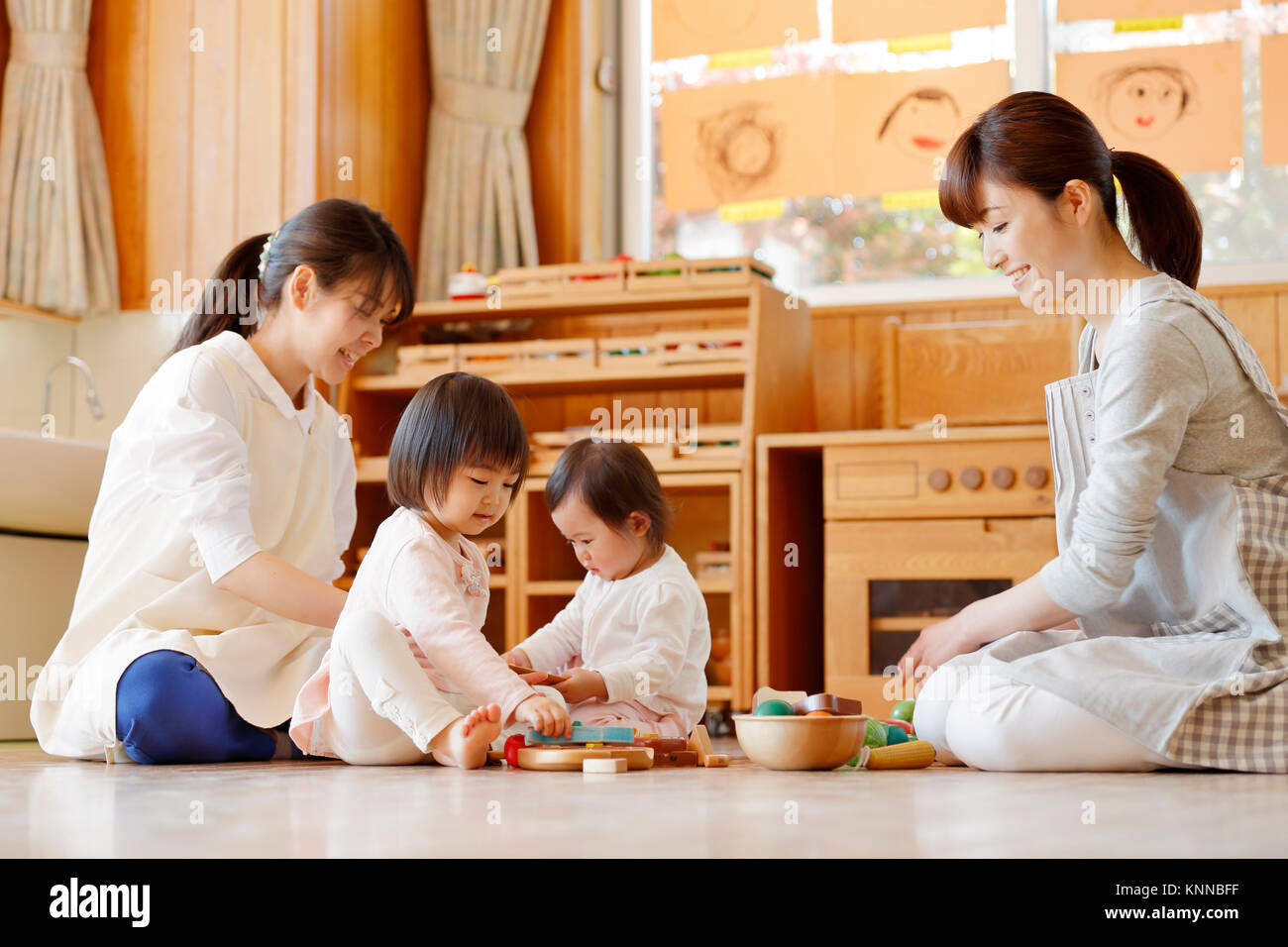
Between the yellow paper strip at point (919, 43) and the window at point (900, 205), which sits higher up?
the yellow paper strip at point (919, 43)

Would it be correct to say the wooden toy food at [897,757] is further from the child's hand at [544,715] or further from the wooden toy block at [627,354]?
the wooden toy block at [627,354]

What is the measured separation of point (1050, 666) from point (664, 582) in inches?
25.6

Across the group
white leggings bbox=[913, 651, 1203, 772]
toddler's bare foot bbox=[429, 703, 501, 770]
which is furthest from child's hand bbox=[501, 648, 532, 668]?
white leggings bbox=[913, 651, 1203, 772]

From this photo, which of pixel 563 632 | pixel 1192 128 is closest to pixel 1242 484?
pixel 563 632

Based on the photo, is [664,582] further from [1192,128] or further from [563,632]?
→ [1192,128]

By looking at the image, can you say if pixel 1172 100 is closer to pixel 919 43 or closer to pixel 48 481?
pixel 919 43

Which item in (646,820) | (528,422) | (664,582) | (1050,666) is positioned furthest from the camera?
(528,422)

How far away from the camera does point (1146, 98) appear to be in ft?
11.3

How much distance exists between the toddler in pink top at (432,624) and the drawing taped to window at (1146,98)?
7.42 ft

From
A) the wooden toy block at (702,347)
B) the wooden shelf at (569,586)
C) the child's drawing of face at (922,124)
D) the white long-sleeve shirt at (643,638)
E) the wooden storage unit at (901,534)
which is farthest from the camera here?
the child's drawing of face at (922,124)

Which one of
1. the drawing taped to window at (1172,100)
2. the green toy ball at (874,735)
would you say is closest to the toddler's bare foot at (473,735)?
the green toy ball at (874,735)

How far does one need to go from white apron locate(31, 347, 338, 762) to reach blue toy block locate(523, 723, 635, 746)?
1.43 feet

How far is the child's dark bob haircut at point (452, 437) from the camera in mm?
1785

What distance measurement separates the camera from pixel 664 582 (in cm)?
204
